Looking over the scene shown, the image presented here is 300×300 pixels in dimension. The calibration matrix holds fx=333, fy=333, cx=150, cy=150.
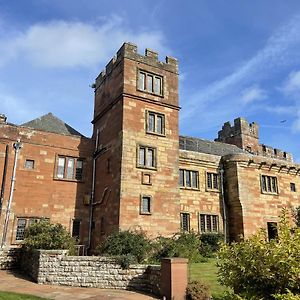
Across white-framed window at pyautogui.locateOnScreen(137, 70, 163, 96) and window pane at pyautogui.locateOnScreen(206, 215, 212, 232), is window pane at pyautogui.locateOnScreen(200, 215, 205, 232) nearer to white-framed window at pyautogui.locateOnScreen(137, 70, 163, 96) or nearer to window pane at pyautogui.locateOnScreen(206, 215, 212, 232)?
window pane at pyautogui.locateOnScreen(206, 215, 212, 232)

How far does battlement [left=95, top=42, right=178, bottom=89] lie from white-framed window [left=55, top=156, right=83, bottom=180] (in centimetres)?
718

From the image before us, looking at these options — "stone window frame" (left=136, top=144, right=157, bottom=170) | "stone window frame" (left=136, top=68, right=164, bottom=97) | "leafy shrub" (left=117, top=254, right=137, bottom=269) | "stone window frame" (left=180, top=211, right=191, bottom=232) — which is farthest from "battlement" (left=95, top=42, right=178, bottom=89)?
"leafy shrub" (left=117, top=254, right=137, bottom=269)

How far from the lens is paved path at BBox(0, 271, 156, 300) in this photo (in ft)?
41.6

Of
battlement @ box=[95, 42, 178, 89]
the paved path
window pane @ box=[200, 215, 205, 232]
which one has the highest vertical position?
battlement @ box=[95, 42, 178, 89]

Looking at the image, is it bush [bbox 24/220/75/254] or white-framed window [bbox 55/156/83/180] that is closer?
bush [bbox 24/220/75/254]

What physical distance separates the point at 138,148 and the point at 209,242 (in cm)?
884

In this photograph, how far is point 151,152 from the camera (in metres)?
23.0

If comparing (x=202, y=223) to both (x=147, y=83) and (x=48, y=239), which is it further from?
(x=48, y=239)

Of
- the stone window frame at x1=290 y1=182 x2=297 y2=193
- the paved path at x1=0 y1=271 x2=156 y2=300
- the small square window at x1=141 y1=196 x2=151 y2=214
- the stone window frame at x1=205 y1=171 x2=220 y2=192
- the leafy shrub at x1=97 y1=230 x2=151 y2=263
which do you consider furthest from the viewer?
the stone window frame at x1=290 y1=182 x2=297 y2=193

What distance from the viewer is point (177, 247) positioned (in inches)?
754

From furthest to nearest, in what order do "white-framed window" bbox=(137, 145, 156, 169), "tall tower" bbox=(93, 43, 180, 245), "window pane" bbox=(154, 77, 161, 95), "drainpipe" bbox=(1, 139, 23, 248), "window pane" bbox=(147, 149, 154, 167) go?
1. "window pane" bbox=(154, 77, 161, 95)
2. "window pane" bbox=(147, 149, 154, 167)
3. "white-framed window" bbox=(137, 145, 156, 169)
4. "tall tower" bbox=(93, 43, 180, 245)
5. "drainpipe" bbox=(1, 139, 23, 248)

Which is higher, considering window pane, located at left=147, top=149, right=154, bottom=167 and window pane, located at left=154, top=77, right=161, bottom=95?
window pane, located at left=154, top=77, right=161, bottom=95

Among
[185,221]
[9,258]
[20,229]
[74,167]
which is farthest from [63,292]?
[185,221]

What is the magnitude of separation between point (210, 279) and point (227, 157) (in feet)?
48.5
